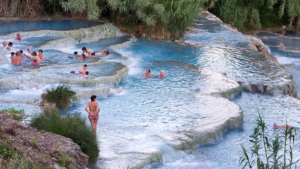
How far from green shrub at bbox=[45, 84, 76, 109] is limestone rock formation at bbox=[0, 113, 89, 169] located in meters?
3.55

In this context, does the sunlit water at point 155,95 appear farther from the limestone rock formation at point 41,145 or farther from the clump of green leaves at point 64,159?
the clump of green leaves at point 64,159

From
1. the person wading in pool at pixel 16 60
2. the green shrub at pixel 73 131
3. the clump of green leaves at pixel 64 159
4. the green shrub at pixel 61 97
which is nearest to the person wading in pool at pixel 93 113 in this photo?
the green shrub at pixel 73 131

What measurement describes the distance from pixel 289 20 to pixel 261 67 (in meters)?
13.4

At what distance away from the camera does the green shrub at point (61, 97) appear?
9.56m

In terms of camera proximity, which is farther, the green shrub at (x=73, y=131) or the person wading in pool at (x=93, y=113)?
the person wading in pool at (x=93, y=113)

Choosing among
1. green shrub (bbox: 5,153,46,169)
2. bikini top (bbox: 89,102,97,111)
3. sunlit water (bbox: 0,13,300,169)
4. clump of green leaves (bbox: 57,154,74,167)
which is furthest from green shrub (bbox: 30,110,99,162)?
green shrub (bbox: 5,153,46,169)

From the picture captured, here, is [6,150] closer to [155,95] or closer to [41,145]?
[41,145]

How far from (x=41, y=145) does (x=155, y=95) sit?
588 centimetres

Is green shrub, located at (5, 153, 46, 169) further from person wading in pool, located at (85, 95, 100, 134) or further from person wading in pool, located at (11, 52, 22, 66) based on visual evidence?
person wading in pool, located at (11, 52, 22, 66)

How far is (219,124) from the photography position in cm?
913

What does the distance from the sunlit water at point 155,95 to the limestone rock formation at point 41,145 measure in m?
1.15

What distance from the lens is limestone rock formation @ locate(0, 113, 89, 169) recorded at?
199 inches

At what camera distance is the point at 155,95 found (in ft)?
36.1

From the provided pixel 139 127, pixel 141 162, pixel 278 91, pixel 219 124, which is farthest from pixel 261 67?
pixel 141 162
